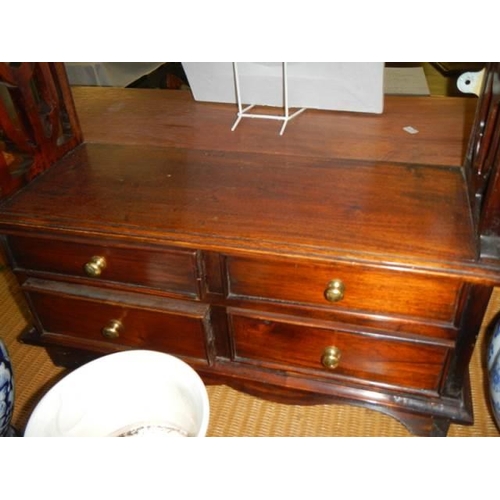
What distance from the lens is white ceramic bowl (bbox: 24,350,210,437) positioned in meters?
0.83

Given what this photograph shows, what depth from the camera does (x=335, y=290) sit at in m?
0.84

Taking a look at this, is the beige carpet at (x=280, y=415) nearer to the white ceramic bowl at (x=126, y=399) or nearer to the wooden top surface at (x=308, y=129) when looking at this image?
the white ceramic bowl at (x=126, y=399)

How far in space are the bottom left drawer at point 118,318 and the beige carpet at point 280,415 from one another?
0.24 m

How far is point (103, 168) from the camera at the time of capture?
1076 millimetres

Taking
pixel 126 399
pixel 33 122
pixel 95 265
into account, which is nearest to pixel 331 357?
pixel 126 399

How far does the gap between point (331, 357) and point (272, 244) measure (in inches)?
12.0

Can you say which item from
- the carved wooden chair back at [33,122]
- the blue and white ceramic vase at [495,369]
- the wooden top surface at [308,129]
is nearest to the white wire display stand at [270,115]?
the wooden top surface at [308,129]

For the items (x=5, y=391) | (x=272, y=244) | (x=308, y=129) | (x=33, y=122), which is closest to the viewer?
(x=272, y=244)

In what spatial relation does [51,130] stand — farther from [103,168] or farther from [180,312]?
[180,312]

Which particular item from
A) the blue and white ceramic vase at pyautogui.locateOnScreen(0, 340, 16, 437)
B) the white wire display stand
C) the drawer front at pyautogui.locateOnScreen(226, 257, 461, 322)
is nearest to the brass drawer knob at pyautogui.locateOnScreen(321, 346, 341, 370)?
the drawer front at pyautogui.locateOnScreen(226, 257, 461, 322)

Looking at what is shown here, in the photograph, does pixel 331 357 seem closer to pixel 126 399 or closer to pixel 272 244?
pixel 272 244

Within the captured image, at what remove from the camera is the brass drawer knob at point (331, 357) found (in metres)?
0.95
